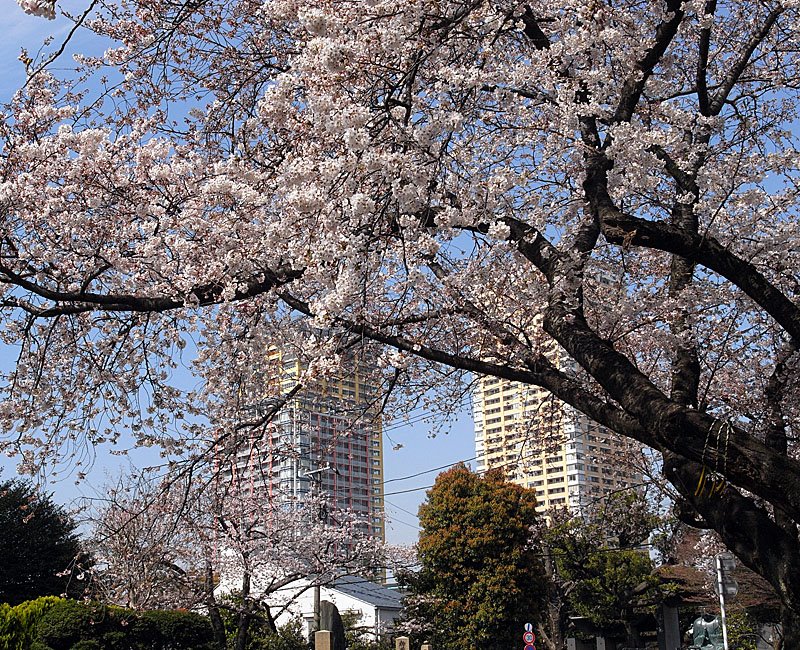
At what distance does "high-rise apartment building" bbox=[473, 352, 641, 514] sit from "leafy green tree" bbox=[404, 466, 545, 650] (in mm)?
6881

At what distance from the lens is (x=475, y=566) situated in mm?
20906

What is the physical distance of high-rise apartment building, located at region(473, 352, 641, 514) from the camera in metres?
7.41

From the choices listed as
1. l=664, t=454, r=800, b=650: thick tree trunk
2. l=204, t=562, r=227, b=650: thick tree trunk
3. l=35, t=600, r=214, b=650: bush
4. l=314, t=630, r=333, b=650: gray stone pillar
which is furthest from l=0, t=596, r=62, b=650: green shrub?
l=664, t=454, r=800, b=650: thick tree trunk

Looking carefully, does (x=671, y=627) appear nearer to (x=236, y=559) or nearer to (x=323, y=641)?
(x=236, y=559)

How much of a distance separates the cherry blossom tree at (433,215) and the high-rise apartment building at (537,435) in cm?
93

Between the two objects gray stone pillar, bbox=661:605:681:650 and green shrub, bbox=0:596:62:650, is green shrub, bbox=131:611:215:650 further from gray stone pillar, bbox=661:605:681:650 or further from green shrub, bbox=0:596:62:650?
gray stone pillar, bbox=661:605:681:650

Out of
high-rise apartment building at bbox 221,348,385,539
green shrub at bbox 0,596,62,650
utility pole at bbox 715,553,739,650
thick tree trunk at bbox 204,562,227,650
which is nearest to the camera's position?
high-rise apartment building at bbox 221,348,385,539

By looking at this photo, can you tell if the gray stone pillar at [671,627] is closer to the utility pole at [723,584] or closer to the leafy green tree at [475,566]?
the leafy green tree at [475,566]

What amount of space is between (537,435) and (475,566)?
47.4 feet

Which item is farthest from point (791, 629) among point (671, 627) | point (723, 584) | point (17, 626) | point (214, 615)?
point (671, 627)

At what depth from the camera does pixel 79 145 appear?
5.27 m

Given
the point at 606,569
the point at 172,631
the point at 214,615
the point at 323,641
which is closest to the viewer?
the point at 323,641

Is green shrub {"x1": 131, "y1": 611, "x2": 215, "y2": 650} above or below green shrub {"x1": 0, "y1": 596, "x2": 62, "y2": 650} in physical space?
below

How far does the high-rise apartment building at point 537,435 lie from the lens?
24.3 feet
